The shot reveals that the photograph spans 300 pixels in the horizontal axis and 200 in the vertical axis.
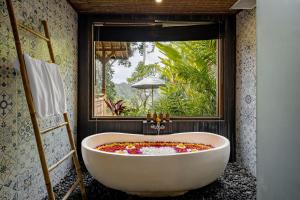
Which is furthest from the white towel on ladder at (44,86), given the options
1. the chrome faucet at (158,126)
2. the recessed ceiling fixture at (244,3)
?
the recessed ceiling fixture at (244,3)

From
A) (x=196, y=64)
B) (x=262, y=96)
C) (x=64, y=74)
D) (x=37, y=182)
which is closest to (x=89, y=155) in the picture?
(x=37, y=182)

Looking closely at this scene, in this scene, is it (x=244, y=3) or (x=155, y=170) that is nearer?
(x=155, y=170)

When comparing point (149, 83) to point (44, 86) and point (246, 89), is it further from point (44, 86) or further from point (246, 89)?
point (44, 86)

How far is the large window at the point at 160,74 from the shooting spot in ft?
12.9

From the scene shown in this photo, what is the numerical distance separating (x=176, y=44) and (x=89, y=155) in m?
2.37

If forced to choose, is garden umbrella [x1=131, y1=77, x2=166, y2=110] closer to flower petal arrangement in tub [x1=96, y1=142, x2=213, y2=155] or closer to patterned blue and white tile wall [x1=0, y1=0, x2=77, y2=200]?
flower petal arrangement in tub [x1=96, y1=142, x2=213, y2=155]

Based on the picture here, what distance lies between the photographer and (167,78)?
4062mm

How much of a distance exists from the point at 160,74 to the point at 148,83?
377 millimetres

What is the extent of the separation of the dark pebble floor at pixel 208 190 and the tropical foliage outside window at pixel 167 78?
1.17m

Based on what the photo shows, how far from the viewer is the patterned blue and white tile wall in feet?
5.96

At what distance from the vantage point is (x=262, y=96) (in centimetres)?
86

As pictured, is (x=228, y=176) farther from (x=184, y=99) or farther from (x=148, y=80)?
(x=148, y=80)

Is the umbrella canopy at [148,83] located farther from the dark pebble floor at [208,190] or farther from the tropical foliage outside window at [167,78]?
the dark pebble floor at [208,190]

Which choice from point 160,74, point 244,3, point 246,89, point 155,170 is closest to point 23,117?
point 155,170
